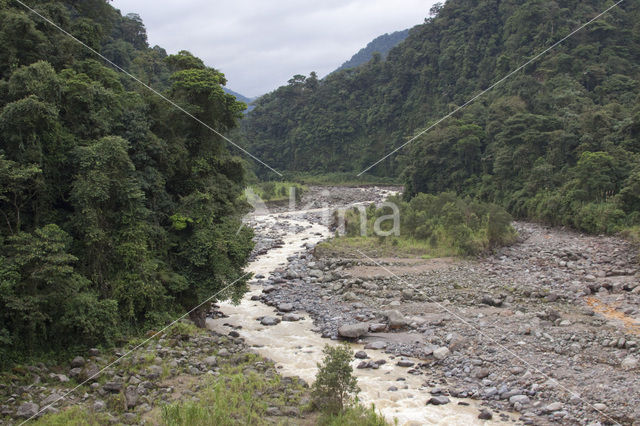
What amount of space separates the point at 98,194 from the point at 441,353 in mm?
8892

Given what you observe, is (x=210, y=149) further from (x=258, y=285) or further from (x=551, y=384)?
(x=551, y=384)

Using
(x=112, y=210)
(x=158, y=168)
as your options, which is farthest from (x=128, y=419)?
(x=158, y=168)

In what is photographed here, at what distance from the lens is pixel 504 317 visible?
529 inches

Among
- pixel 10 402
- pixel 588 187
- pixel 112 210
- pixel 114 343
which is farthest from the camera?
pixel 588 187

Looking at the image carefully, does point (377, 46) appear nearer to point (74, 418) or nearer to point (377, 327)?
point (377, 327)

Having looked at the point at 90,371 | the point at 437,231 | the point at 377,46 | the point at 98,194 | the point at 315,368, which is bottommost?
the point at 315,368

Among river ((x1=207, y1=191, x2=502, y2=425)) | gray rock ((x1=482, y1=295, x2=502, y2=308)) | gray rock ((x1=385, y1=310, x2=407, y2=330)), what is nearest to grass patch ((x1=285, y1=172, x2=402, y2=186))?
river ((x1=207, y1=191, x2=502, y2=425))

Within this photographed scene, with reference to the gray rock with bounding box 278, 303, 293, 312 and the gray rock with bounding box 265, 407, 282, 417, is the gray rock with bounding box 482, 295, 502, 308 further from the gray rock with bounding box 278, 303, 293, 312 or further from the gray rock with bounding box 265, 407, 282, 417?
the gray rock with bounding box 265, 407, 282, 417

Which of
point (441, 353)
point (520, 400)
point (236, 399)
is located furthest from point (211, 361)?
point (520, 400)

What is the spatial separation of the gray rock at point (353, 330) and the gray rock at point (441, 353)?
2.26 metres

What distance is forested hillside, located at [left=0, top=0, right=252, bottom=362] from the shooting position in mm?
9281

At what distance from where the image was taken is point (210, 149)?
47.5 feet

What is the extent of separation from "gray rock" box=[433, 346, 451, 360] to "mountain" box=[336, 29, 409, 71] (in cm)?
12967

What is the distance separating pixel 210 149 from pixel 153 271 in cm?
452
